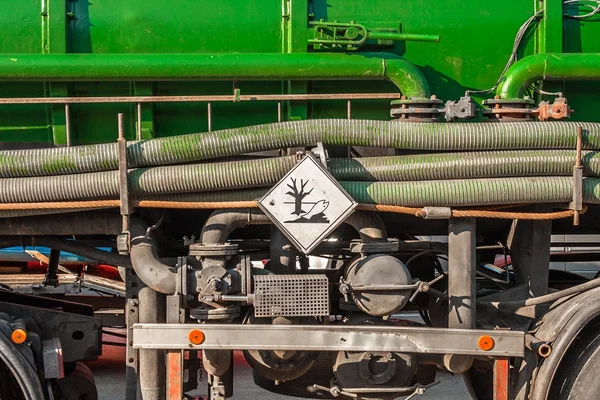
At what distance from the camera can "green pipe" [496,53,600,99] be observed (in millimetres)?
4840

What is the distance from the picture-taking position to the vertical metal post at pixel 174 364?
467cm

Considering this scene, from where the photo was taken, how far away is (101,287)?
7.93 m

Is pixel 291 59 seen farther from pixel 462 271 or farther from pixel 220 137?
pixel 462 271

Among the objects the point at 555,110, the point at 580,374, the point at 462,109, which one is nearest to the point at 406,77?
the point at 462,109

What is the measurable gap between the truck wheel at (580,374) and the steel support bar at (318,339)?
43 cm

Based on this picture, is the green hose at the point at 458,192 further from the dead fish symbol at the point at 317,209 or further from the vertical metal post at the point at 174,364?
the vertical metal post at the point at 174,364

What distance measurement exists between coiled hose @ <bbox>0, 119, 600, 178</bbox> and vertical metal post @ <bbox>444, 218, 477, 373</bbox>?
0.48 meters

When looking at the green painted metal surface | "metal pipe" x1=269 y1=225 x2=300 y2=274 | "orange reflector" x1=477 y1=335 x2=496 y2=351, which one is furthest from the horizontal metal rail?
"orange reflector" x1=477 y1=335 x2=496 y2=351

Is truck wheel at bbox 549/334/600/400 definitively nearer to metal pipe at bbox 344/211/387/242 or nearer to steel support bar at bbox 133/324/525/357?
steel support bar at bbox 133/324/525/357

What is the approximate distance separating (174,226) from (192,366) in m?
0.93

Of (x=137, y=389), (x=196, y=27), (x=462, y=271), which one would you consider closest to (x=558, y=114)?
(x=462, y=271)

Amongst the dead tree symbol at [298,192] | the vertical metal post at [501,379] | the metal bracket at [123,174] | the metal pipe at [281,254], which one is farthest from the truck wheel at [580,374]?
the metal bracket at [123,174]

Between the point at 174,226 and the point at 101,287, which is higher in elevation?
the point at 174,226

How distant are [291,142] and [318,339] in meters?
1.12
